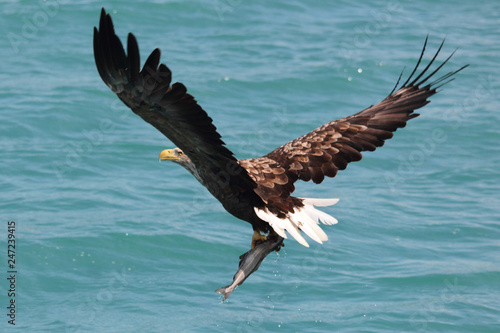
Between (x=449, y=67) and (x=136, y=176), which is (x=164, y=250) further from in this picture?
(x=449, y=67)

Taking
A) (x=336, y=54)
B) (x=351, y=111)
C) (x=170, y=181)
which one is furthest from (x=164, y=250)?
(x=336, y=54)

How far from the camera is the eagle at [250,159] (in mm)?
4938

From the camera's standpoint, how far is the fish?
18.3 ft

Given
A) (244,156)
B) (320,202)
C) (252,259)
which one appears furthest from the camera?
(244,156)

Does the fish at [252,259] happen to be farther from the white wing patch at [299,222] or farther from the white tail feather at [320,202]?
the white tail feather at [320,202]

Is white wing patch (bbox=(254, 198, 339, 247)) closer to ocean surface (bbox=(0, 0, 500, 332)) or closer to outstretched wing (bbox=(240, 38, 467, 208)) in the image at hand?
outstretched wing (bbox=(240, 38, 467, 208))

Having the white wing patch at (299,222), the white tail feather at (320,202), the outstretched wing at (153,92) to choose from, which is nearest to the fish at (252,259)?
the white wing patch at (299,222)

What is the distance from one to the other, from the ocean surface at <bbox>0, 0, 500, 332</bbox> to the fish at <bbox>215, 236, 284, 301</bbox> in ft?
7.94

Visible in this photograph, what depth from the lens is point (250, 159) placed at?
621 cm

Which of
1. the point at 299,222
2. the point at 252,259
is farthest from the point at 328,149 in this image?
the point at 252,259

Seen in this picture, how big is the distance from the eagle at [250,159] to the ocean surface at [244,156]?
8.24ft

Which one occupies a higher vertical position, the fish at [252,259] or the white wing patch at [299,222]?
the white wing patch at [299,222]

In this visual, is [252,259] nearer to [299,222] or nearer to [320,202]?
[299,222]

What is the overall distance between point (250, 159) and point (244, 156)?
5177 millimetres
